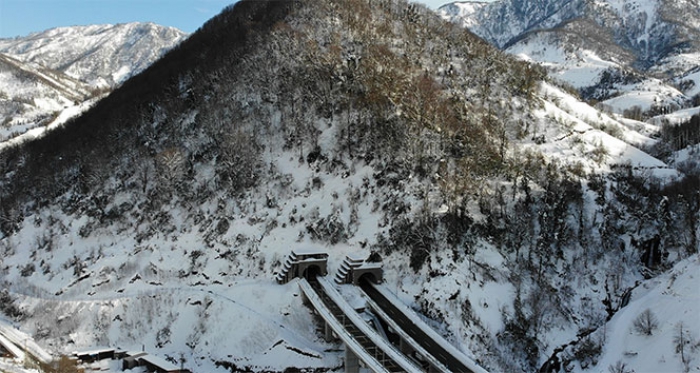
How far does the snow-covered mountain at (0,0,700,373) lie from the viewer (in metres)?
42.2

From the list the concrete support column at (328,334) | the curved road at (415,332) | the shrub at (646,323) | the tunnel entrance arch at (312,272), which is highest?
the tunnel entrance arch at (312,272)

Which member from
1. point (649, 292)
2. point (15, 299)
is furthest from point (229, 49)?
point (649, 292)

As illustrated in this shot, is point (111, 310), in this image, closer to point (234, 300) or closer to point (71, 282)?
point (71, 282)

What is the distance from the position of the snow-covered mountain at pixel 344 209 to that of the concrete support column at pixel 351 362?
8.15ft

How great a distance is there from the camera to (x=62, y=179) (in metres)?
68.3

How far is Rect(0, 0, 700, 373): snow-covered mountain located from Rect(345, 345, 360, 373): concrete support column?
2483mm

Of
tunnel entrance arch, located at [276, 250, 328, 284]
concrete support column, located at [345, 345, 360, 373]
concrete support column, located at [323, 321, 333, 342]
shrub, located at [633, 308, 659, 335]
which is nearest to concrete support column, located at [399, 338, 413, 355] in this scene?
concrete support column, located at [345, 345, 360, 373]

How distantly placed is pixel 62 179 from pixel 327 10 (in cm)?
4710

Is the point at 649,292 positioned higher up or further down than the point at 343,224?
further down

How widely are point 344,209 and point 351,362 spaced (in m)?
19.0

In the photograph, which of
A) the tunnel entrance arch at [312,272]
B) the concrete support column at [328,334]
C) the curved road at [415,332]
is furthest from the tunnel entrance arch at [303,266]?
the concrete support column at [328,334]

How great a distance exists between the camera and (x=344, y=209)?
5297cm

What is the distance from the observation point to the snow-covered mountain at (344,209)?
42188mm

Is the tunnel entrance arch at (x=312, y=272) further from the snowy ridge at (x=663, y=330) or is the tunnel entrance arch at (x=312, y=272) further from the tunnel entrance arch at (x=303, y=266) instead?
the snowy ridge at (x=663, y=330)
